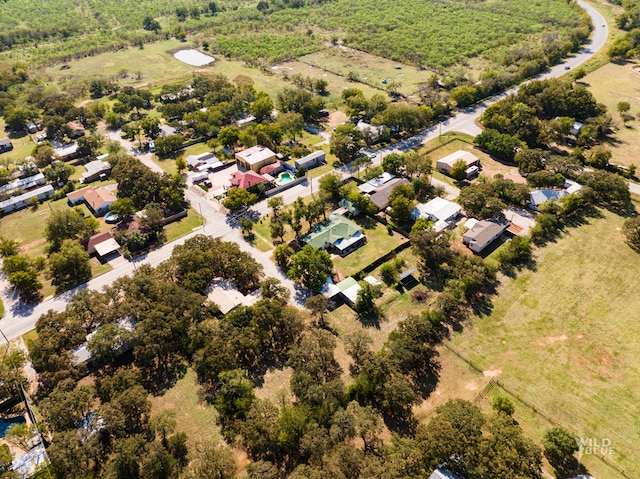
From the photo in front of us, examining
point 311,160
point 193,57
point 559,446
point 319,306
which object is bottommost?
point 193,57

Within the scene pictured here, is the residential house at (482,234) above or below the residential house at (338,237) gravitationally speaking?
above

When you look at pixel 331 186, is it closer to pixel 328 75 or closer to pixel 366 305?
pixel 366 305

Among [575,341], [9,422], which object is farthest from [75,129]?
[575,341]

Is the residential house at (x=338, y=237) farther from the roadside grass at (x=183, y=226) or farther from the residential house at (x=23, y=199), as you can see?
the residential house at (x=23, y=199)

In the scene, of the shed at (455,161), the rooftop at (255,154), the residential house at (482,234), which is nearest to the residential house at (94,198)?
the rooftop at (255,154)

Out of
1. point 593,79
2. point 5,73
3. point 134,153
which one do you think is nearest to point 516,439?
point 134,153

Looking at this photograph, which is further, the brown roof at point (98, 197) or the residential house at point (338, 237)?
the brown roof at point (98, 197)
